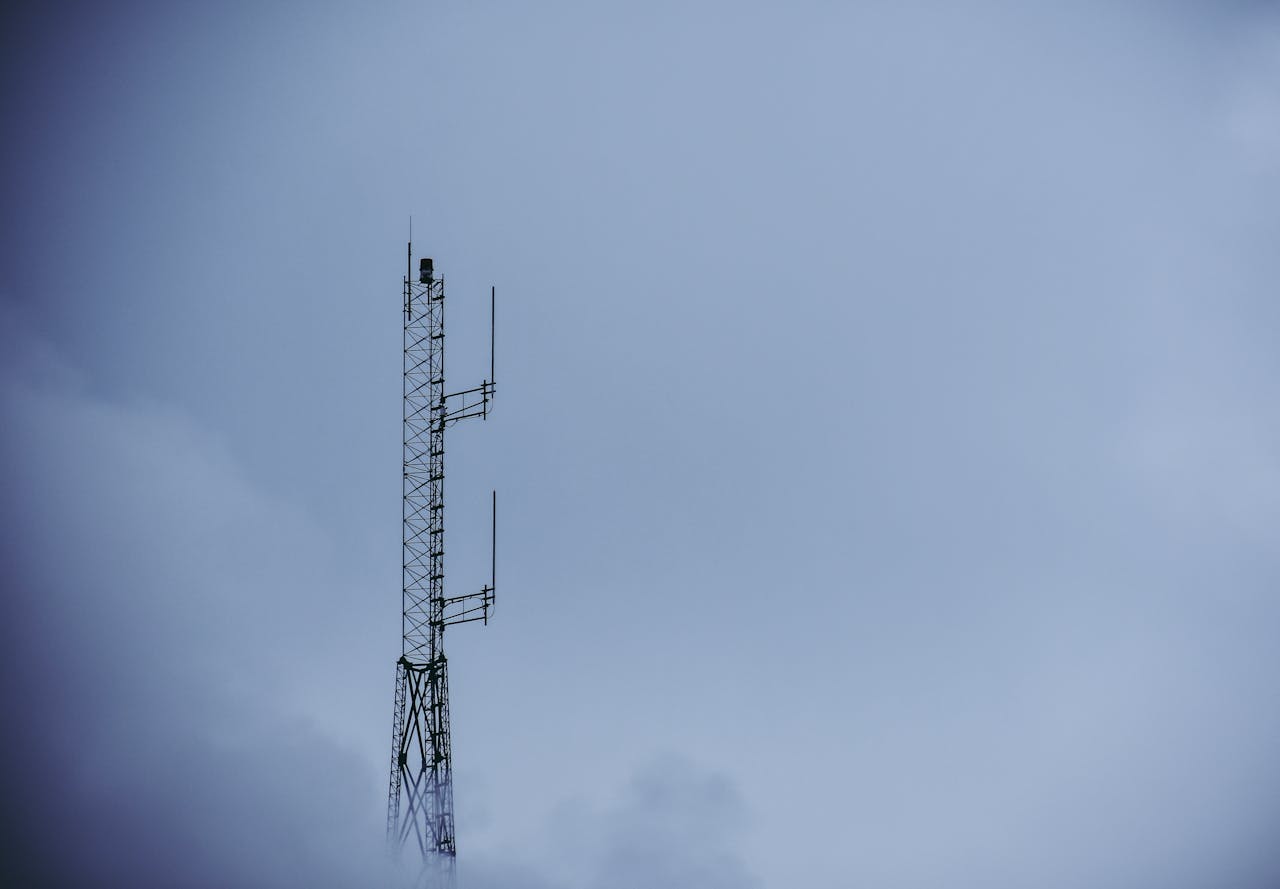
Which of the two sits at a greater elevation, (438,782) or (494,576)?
(494,576)

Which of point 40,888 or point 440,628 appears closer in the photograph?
point 440,628

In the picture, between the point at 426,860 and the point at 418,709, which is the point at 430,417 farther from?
the point at 426,860

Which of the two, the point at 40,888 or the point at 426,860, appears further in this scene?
the point at 40,888

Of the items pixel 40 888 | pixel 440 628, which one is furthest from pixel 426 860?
pixel 40 888

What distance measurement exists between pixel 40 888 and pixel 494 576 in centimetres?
3499

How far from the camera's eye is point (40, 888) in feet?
314

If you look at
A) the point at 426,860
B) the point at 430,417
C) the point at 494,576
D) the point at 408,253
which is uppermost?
the point at 408,253

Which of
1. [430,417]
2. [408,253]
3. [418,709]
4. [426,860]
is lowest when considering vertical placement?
[426,860]

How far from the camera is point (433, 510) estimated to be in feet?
285

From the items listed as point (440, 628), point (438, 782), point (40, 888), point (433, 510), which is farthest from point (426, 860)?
point (40, 888)

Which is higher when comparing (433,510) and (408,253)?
(408,253)

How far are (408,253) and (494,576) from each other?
744 inches

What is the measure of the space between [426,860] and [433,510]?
59.9 feet

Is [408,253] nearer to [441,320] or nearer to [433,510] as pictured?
[441,320]
